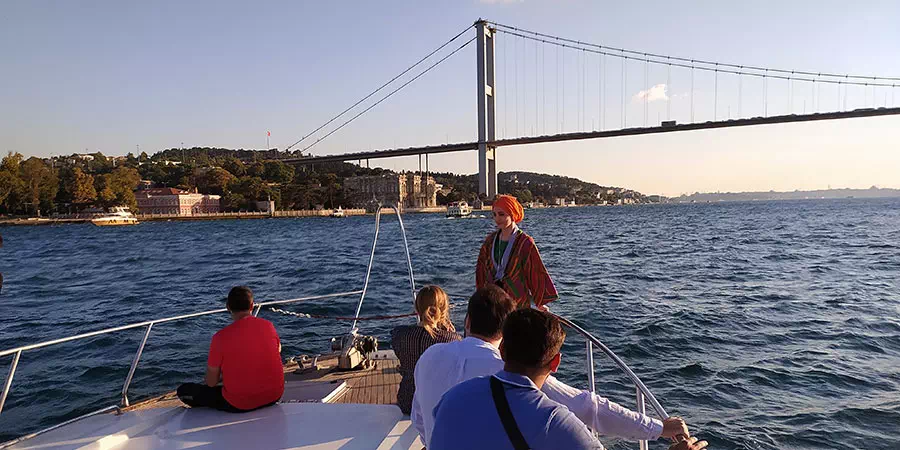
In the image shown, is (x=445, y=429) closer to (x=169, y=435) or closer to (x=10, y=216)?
(x=169, y=435)

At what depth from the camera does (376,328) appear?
26.2 feet

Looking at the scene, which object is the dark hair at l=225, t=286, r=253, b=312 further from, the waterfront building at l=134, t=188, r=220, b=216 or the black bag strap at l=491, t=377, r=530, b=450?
the waterfront building at l=134, t=188, r=220, b=216

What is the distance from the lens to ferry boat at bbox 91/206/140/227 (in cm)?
7262

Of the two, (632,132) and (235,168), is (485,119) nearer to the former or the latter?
(632,132)

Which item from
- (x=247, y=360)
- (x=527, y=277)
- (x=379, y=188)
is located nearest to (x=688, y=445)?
(x=527, y=277)

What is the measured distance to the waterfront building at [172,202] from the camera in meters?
89.1

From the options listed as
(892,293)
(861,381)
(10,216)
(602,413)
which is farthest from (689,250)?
(10,216)

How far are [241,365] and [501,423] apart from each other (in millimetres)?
2034

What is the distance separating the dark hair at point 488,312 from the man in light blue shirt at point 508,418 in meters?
0.54

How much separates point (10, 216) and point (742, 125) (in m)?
86.7

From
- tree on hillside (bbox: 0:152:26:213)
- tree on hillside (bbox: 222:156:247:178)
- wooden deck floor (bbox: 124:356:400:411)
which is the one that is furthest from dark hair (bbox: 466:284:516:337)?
tree on hillside (bbox: 222:156:247:178)

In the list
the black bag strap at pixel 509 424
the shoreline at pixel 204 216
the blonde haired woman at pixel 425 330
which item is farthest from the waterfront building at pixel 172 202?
the black bag strap at pixel 509 424

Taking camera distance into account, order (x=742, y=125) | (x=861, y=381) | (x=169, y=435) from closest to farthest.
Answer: (x=169, y=435) → (x=861, y=381) → (x=742, y=125)

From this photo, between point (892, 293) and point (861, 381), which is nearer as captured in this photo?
point (861, 381)
